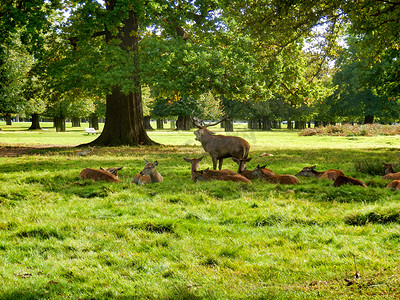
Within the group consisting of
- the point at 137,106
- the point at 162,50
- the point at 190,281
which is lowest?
the point at 190,281

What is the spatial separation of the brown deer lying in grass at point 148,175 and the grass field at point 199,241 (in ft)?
1.81

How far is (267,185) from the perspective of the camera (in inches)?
389

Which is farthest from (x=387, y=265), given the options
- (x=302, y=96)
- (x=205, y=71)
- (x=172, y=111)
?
(x=172, y=111)

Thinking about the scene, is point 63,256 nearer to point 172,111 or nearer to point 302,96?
point 302,96

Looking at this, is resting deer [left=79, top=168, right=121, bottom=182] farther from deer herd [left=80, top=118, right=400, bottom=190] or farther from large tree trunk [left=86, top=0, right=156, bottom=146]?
large tree trunk [left=86, top=0, right=156, bottom=146]

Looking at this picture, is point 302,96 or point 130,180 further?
point 302,96

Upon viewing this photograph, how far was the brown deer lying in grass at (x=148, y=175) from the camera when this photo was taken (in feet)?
34.0

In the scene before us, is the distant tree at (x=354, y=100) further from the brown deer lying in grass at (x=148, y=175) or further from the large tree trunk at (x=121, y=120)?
the brown deer lying in grass at (x=148, y=175)

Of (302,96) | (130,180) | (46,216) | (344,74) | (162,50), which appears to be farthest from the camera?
(344,74)

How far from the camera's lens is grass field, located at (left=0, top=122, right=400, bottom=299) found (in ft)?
13.8

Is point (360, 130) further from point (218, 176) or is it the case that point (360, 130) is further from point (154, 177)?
point (154, 177)

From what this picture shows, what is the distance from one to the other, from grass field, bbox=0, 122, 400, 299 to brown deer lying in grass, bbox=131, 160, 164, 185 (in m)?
0.55

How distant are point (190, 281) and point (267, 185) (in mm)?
5832

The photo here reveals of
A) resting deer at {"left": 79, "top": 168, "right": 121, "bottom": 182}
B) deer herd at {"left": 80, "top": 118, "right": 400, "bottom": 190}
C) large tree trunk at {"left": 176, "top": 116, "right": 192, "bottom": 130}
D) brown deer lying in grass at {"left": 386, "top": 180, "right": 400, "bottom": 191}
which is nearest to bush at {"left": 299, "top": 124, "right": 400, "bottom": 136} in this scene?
large tree trunk at {"left": 176, "top": 116, "right": 192, "bottom": 130}
